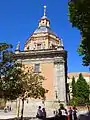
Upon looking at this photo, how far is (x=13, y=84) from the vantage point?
26.5m

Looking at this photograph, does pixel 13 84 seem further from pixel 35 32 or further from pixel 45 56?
pixel 35 32

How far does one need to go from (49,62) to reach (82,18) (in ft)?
110

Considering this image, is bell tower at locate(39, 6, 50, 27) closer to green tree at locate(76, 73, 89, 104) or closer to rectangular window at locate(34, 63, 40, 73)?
rectangular window at locate(34, 63, 40, 73)

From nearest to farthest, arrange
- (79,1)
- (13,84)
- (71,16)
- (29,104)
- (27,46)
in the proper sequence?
1. (79,1)
2. (71,16)
3. (13,84)
4. (29,104)
5. (27,46)

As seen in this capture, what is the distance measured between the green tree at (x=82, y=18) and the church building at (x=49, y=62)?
28278 millimetres

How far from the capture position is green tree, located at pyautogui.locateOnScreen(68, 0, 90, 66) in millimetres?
15583

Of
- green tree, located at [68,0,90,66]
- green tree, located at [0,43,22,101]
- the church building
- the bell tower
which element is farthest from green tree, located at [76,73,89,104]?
green tree, located at [68,0,90,66]

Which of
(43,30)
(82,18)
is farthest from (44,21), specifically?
(82,18)

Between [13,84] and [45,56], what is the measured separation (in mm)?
24658

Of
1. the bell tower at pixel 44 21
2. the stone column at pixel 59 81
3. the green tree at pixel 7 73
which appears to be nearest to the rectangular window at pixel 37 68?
the stone column at pixel 59 81

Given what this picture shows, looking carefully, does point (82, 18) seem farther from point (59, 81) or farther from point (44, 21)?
point (44, 21)

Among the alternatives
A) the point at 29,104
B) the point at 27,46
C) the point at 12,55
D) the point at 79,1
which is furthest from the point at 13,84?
the point at 27,46

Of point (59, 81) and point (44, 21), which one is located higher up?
point (44, 21)

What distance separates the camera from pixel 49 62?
165 ft
